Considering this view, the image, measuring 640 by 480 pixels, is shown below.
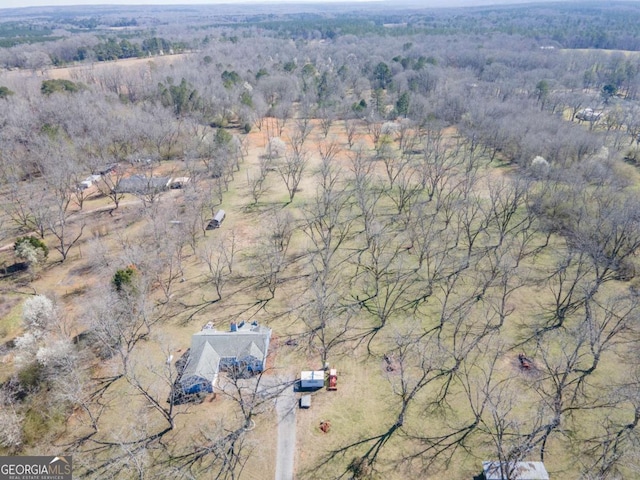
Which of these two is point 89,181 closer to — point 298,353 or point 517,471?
point 298,353

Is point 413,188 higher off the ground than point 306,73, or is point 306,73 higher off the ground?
point 306,73

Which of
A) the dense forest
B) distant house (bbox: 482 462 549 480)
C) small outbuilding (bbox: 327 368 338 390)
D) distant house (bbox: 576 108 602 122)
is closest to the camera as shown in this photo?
distant house (bbox: 482 462 549 480)

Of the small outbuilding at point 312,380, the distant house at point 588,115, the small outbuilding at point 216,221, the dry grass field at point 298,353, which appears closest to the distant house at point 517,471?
the dry grass field at point 298,353

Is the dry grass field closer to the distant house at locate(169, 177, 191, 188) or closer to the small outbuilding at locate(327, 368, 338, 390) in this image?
A: the small outbuilding at locate(327, 368, 338, 390)

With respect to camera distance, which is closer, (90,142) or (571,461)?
(571,461)

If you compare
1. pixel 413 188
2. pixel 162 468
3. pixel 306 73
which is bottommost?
pixel 162 468

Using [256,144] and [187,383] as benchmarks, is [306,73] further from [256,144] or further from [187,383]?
[187,383]

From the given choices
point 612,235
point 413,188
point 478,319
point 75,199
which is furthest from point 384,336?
point 75,199

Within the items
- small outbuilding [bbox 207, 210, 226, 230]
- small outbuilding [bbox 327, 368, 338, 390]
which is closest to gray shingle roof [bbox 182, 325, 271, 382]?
small outbuilding [bbox 327, 368, 338, 390]
